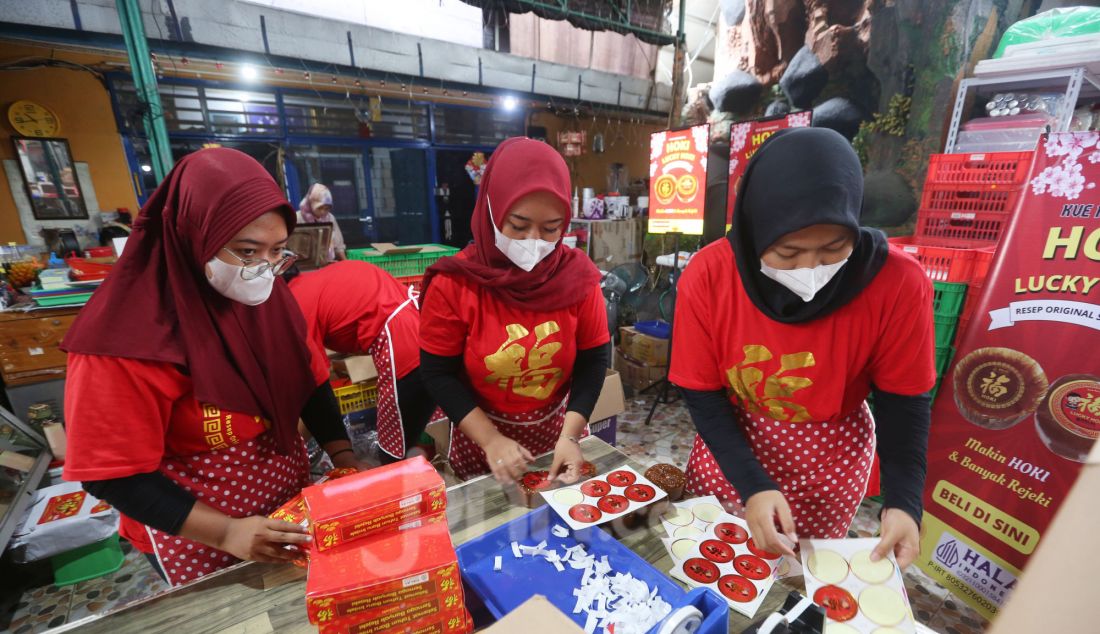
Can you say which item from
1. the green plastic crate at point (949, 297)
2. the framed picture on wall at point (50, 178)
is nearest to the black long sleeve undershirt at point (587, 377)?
the green plastic crate at point (949, 297)

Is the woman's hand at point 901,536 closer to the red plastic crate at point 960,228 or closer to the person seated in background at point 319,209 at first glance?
the red plastic crate at point 960,228

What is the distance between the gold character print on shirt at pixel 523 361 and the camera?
4.61 feet

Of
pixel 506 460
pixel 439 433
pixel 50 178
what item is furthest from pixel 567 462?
pixel 50 178

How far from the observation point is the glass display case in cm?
222

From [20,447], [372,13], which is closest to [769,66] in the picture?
[372,13]

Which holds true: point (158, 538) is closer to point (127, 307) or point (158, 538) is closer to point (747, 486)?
point (127, 307)

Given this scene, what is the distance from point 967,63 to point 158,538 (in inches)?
234

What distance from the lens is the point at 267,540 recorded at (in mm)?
1024

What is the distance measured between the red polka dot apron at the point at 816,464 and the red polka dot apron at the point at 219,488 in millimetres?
1218

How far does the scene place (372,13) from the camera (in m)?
5.29

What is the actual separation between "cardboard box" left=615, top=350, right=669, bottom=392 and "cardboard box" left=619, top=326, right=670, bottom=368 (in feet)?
0.15

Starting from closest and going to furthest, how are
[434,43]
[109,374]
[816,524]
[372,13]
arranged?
[109,374]
[816,524]
[372,13]
[434,43]

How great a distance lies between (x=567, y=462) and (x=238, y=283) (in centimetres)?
95

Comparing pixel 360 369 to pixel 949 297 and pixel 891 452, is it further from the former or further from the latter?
pixel 949 297
